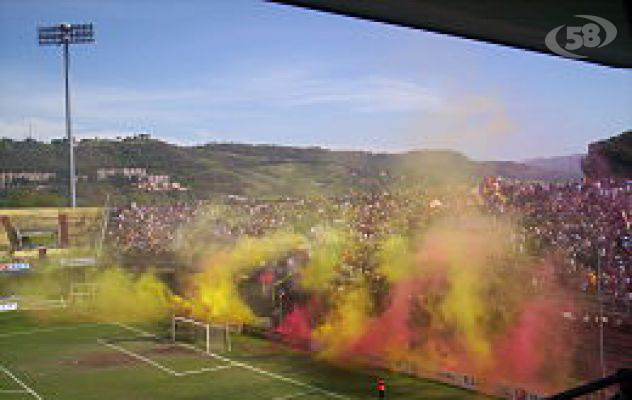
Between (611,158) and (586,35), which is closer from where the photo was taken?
(586,35)

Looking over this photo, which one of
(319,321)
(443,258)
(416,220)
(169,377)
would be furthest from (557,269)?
(169,377)

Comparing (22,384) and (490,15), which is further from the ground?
(490,15)

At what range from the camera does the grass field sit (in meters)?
16.5

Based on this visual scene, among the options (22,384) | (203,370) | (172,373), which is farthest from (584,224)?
(22,384)

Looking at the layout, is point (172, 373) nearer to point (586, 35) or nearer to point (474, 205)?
point (474, 205)

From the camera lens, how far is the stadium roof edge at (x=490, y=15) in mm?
3486

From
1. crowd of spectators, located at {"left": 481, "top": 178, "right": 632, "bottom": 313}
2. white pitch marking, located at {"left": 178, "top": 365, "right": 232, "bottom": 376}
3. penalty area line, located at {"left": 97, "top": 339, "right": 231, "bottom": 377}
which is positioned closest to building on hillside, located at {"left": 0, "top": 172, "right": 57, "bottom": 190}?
penalty area line, located at {"left": 97, "top": 339, "right": 231, "bottom": 377}

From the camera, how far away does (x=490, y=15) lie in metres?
3.84

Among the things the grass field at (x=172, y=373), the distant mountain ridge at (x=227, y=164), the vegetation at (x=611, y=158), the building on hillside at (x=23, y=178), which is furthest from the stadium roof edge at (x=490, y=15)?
the building on hillside at (x=23, y=178)

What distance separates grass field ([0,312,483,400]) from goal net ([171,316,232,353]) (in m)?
0.40

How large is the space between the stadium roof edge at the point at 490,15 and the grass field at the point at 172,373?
41.9 ft

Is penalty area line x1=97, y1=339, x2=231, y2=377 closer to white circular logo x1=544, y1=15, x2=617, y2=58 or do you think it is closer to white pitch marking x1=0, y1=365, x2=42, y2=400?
white pitch marking x1=0, y1=365, x2=42, y2=400

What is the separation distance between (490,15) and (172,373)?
1638 cm

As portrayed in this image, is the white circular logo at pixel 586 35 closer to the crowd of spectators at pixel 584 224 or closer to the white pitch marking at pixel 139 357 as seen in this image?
the crowd of spectators at pixel 584 224
